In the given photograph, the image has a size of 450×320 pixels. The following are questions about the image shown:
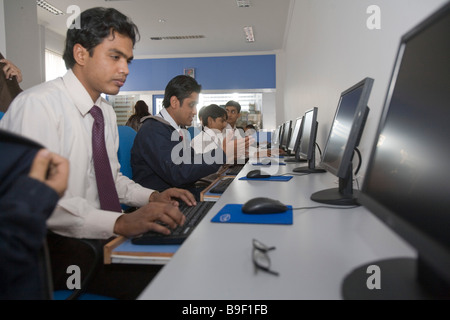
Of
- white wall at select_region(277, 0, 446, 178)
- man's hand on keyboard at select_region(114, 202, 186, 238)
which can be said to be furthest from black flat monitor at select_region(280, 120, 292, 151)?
man's hand on keyboard at select_region(114, 202, 186, 238)

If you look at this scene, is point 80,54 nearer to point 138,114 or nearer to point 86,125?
point 86,125

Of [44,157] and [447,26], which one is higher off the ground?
[447,26]

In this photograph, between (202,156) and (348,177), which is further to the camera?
(202,156)

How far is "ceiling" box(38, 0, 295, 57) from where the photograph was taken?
17.0ft

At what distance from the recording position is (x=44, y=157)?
424mm

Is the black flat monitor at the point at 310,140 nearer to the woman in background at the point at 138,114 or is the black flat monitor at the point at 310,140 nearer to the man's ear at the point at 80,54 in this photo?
the man's ear at the point at 80,54

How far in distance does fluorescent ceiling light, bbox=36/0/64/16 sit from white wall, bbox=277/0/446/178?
4.20m

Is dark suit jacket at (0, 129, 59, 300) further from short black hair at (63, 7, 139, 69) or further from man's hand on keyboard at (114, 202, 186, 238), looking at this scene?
short black hair at (63, 7, 139, 69)

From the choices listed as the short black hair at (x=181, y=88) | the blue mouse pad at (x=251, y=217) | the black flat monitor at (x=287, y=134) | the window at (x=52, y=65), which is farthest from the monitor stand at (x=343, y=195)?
the window at (x=52, y=65)

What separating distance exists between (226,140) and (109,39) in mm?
888

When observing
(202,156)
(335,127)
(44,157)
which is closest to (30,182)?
(44,157)

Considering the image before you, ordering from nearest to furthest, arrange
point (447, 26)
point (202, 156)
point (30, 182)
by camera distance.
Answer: point (30, 182) < point (447, 26) < point (202, 156)
